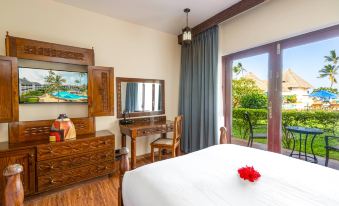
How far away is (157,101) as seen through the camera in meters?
3.43

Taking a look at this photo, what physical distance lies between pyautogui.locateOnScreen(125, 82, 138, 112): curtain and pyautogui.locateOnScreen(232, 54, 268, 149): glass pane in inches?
69.7

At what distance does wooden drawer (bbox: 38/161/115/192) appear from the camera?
1964mm

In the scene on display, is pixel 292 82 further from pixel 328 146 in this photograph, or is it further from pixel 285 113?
pixel 328 146

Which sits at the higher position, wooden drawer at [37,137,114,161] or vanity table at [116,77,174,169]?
vanity table at [116,77,174,169]

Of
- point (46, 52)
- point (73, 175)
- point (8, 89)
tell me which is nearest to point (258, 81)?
point (73, 175)

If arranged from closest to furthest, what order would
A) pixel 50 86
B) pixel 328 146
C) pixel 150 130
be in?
pixel 328 146
pixel 50 86
pixel 150 130

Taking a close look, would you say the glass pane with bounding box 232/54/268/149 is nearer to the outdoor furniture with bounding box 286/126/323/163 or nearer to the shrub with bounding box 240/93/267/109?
the shrub with bounding box 240/93/267/109

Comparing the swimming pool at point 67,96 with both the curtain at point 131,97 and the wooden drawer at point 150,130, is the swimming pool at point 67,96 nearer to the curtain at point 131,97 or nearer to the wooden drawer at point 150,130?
the curtain at point 131,97

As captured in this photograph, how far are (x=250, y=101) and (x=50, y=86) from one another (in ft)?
9.80

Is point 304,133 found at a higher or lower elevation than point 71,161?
higher

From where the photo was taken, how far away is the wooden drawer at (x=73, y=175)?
6.44 feet

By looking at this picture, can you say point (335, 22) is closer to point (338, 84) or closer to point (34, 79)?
point (338, 84)

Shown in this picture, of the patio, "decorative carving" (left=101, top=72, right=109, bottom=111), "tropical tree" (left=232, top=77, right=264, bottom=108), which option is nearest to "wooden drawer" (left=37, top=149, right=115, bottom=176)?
"decorative carving" (left=101, top=72, right=109, bottom=111)

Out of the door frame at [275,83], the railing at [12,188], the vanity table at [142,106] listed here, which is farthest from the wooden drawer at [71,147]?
the door frame at [275,83]
